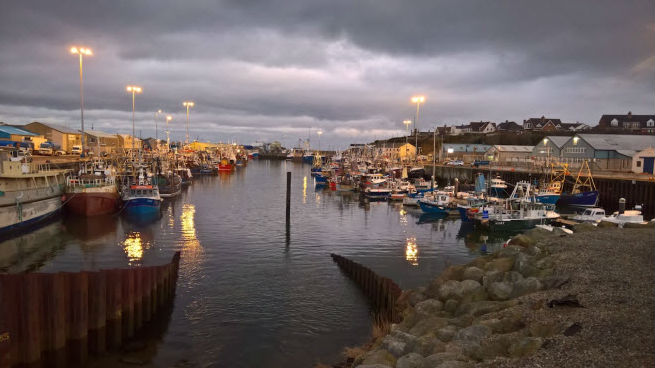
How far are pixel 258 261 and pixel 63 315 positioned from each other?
18429mm

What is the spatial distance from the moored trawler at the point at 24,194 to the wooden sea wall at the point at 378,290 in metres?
35.0

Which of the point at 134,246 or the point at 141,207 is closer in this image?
the point at 134,246

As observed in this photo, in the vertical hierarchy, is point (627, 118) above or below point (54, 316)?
above

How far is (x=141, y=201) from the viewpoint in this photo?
5753 centimetres

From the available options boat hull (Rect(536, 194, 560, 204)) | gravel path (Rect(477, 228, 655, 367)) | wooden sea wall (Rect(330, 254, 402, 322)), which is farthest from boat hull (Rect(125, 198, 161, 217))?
boat hull (Rect(536, 194, 560, 204))

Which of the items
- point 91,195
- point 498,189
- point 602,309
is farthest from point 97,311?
point 498,189

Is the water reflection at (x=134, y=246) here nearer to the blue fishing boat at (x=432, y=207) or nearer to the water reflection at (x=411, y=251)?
the water reflection at (x=411, y=251)

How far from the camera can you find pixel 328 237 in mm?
44938

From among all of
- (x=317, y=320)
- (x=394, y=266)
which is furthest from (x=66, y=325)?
(x=394, y=266)

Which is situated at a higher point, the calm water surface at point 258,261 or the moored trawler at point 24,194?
the moored trawler at point 24,194

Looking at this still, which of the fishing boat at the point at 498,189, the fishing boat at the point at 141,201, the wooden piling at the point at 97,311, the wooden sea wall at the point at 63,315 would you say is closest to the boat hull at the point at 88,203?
the fishing boat at the point at 141,201

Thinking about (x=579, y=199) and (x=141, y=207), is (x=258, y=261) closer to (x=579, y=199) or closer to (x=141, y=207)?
(x=141, y=207)

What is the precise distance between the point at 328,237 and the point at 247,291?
1830 centimetres

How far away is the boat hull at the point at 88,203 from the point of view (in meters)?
54.4
